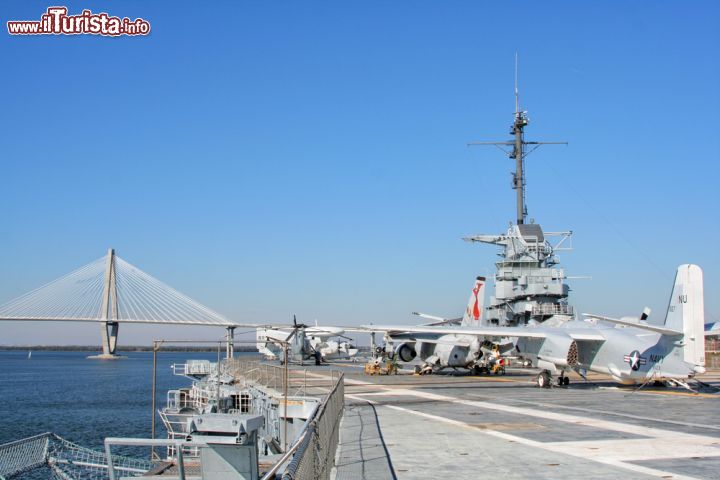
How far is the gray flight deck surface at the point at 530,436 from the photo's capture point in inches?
437

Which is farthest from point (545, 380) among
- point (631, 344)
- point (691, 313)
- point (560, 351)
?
point (691, 313)

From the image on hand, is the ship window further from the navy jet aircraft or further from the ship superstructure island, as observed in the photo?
the ship superstructure island

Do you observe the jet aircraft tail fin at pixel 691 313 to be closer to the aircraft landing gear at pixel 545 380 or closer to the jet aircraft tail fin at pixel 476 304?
the aircraft landing gear at pixel 545 380

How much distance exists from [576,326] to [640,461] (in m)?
22.2

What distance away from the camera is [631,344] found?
2850 cm

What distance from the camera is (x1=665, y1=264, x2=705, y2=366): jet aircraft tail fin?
26172 mm

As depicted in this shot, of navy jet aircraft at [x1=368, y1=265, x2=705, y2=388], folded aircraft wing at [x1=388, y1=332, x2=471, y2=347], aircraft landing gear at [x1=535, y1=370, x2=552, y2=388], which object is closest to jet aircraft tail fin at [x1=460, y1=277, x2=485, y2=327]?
folded aircraft wing at [x1=388, y1=332, x2=471, y2=347]

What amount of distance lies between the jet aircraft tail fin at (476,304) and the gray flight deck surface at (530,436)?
64.0 ft

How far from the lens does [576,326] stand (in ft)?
109

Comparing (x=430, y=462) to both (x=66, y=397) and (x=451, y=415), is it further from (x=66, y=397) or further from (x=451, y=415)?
(x=66, y=397)

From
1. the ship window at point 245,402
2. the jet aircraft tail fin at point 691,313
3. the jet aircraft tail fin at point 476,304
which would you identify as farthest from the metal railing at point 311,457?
the jet aircraft tail fin at point 476,304

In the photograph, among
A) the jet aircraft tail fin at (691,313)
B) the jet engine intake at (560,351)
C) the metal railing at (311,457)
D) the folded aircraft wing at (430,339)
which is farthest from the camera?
the folded aircraft wing at (430,339)

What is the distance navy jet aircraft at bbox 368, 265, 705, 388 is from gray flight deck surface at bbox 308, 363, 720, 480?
71.8 inches

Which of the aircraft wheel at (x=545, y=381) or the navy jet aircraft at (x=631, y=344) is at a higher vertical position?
the navy jet aircraft at (x=631, y=344)
